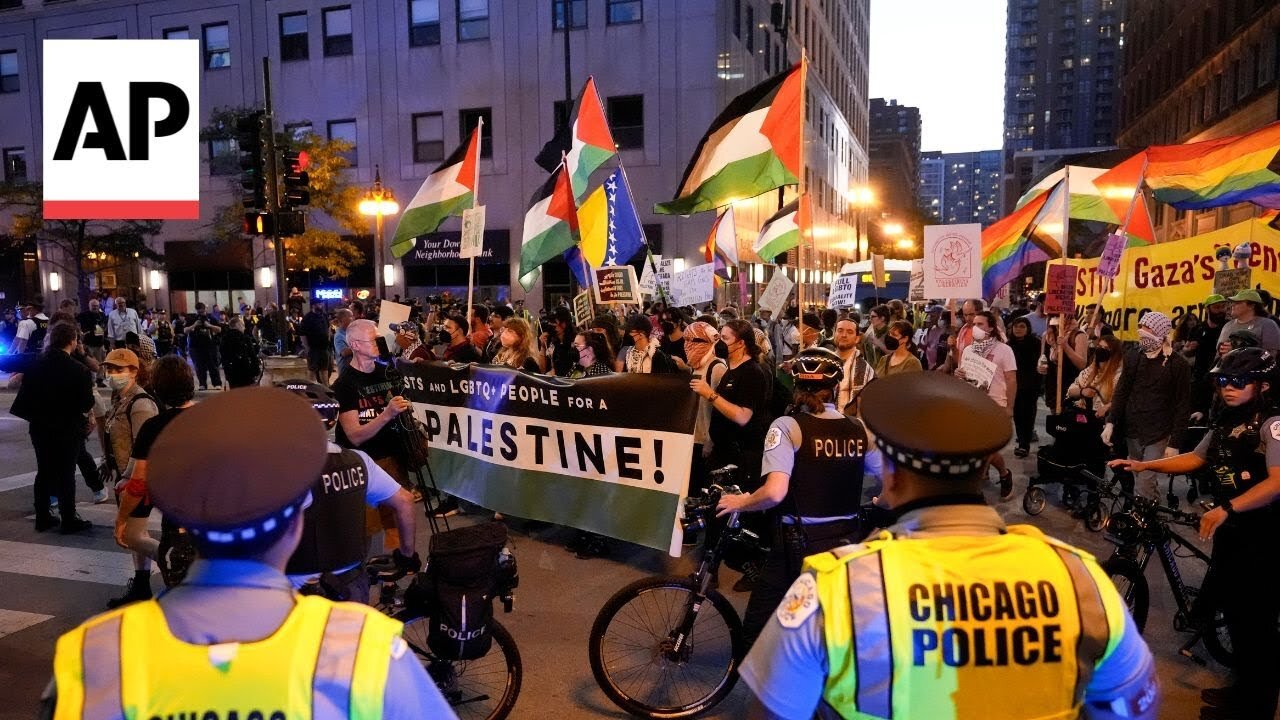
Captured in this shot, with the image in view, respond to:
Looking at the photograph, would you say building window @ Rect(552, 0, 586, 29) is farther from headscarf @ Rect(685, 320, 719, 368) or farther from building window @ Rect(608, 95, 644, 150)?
headscarf @ Rect(685, 320, 719, 368)

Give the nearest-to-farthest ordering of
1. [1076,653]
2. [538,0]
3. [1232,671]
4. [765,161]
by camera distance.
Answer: [1076,653] → [1232,671] → [765,161] → [538,0]

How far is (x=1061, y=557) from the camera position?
1801mm

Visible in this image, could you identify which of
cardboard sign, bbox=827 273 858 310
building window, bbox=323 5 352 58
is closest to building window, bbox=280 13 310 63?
building window, bbox=323 5 352 58

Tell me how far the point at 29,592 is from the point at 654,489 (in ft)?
15.1

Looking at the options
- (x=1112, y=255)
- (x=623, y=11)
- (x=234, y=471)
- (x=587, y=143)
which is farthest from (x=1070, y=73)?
(x=234, y=471)

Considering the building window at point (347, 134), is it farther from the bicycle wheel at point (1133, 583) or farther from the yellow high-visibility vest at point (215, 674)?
the yellow high-visibility vest at point (215, 674)

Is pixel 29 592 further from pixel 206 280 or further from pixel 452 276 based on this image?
pixel 206 280

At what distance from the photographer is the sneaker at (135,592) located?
5.62 meters

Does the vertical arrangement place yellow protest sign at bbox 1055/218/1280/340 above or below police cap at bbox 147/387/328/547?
above

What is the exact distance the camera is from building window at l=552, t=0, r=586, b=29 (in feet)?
95.6

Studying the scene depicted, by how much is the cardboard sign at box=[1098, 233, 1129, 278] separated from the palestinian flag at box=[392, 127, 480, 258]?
7.93 m

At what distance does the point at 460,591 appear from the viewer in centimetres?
372

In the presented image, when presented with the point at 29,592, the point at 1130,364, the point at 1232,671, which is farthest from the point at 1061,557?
the point at 29,592

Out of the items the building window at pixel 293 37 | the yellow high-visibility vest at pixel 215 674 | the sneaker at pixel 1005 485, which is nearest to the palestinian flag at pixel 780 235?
the sneaker at pixel 1005 485
